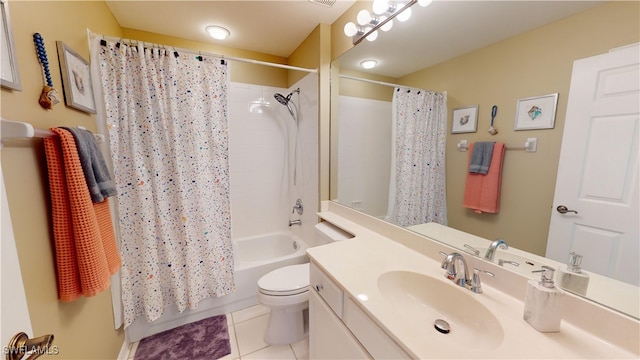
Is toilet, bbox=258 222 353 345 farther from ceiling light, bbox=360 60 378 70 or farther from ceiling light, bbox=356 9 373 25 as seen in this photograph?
ceiling light, bbox=356 9 373 25

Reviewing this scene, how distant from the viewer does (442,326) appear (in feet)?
2.64

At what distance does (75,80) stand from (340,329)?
1.73 metres

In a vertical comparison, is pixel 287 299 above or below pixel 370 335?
below

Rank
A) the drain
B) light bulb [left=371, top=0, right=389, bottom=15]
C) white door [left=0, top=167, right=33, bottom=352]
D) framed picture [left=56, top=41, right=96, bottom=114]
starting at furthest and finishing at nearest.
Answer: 1. light bulb [left=371, top=0, right=389, bottom=15]
2. framed picture [left=56, top=41, right=96, bottom=114]
3. the drain
4. white door [left=0, top=167, right=33, bottom=352]

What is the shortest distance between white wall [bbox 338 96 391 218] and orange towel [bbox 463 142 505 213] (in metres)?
0.53

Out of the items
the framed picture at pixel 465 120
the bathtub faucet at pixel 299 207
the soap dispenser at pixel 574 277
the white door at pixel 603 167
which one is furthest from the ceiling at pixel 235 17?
the soap dispenser at pixel 574 277

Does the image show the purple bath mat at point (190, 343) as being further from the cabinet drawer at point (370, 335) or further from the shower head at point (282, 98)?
the shower head at point (282, 98)

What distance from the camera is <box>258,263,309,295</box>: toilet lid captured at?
144 cm

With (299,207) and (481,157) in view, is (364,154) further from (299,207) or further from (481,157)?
(299,207)

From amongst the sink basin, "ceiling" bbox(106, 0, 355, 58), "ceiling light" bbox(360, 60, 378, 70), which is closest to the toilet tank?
the sink basin

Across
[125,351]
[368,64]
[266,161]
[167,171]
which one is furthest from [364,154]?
[125,351]

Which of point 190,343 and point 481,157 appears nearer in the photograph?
point 481,157

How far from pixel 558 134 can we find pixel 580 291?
495 millimetres

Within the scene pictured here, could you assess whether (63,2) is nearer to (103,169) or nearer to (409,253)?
(103,169)
